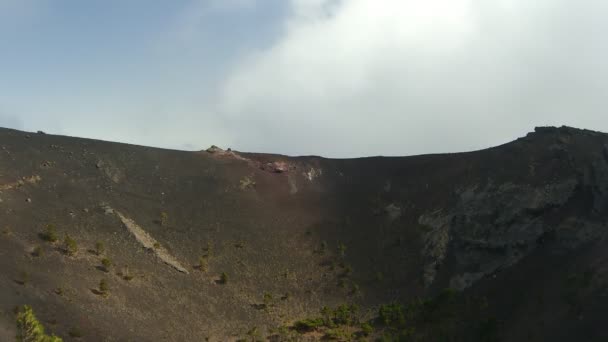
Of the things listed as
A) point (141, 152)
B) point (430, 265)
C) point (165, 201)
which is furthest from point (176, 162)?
point (430, 265)

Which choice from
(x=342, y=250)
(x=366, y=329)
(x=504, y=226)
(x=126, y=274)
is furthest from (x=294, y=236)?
(x=504, y=226)

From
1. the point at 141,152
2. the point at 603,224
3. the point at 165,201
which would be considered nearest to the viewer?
the point at 603,224

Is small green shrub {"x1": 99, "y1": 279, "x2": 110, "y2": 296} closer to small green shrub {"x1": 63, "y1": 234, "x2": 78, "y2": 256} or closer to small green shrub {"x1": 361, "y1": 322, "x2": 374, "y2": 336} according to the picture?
small green shrub {"x1": 63, "y1": 234, "x2": 78, "y2": 256}

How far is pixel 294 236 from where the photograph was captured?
200 ft

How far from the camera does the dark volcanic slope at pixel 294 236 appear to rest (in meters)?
39.8

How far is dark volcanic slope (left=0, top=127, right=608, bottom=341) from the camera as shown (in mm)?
39844

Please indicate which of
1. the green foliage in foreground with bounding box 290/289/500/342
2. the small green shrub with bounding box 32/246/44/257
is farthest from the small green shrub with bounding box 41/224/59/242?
the green foliage in foreground with bounding box 290/289/500/342

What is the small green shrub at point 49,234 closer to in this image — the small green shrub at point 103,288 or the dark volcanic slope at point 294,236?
the dark volcanic slope at point 294,236

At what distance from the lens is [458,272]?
1986 inches

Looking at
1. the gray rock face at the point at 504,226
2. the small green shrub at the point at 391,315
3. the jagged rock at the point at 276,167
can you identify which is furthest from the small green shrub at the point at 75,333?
the jagged rock at the point at 276,167

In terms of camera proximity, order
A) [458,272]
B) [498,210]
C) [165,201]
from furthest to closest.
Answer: [165,201] → [498,210] → [458,272]

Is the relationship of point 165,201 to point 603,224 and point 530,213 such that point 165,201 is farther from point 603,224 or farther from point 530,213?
point 603,224

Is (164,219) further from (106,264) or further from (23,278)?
(23,278)

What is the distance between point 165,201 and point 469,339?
3690cm
